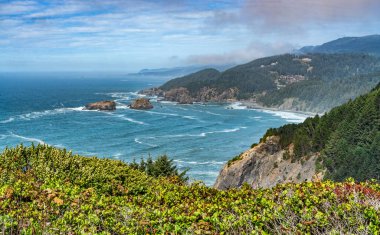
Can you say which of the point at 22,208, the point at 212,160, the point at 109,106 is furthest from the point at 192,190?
the point at 109,106

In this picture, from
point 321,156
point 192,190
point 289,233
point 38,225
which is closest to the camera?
point 289,233

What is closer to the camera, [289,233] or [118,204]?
[289,233]

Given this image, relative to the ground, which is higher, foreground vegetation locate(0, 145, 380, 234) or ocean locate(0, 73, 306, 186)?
foreground vegetation locate(0, 145, 380, 234)

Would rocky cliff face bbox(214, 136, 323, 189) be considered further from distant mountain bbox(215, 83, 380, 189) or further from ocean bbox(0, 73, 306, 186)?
ocean bbox(0, 73, 306, 186)

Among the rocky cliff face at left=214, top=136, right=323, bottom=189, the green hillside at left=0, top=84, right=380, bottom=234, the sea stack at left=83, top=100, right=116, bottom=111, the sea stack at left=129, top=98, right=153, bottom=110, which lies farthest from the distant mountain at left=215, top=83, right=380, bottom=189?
the sea stack at left=83, top=100, right=116, bottom=111

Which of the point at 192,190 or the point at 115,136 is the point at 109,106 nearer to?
the point at 115,136

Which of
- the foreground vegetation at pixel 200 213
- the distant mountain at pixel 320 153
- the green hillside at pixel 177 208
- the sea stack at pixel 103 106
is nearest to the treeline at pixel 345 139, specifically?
the distant mountain at pixel 320 153

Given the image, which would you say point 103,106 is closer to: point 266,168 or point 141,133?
point 141,133
